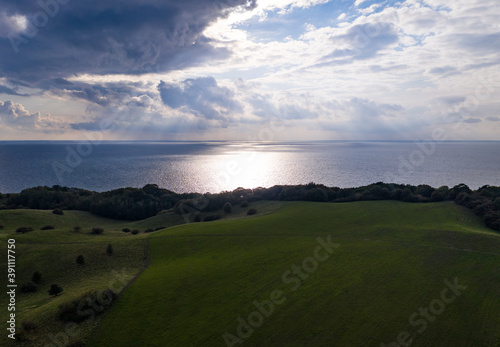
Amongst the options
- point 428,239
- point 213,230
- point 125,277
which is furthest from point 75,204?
point 428,239

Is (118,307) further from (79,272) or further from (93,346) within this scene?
(79,272)

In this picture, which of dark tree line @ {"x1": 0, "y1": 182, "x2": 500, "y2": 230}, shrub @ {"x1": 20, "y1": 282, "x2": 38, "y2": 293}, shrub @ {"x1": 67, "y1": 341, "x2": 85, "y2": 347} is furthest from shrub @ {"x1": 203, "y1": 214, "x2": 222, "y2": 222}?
shrub @ {"x1": 67, "y1": 341, "x2": 85, "y2": 347}

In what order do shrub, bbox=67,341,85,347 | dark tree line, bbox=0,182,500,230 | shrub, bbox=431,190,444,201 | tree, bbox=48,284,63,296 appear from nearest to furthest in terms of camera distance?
1. shrub, bbox=67,341,85,347
2. tree, bbox=48,284,63,296
3. shrub, bbox=431,190,444,201
4. dark tree line, bbox=0,182,500,230

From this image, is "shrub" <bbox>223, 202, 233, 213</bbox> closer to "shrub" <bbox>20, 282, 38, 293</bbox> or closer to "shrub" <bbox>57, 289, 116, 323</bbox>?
"shrub" <bbox>20, 282, 38, 293</bbox>

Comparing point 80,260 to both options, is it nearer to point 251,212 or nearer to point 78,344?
point 78,344

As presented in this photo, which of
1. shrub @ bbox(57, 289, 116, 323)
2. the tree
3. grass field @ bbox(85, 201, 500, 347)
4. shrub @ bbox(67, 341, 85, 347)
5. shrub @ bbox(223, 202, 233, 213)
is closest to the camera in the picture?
shrub @ bbox(67, 341, 85, 347)

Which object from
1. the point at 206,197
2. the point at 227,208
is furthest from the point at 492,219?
the point at 206,197

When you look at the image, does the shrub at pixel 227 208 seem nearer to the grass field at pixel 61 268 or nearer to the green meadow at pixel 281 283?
the green meadow at pixel 281 283
